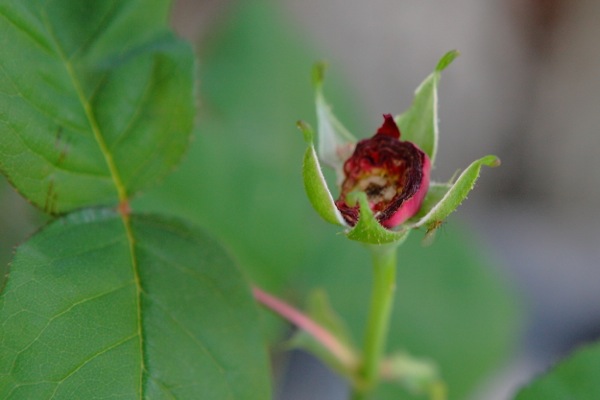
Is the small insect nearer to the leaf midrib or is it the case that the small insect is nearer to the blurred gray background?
the leaf midrib

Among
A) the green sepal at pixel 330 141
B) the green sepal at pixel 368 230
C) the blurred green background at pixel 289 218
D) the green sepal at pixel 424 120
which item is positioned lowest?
the green sepal at pixel 368 230

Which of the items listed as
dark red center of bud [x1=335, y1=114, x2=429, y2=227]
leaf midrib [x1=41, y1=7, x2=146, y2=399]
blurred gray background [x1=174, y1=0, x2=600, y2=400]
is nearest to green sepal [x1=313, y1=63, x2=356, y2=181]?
dark red center of bud [x1=335, y1=114, x2=429, y2=227]

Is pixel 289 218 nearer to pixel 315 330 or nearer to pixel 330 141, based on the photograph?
pixel 315 330

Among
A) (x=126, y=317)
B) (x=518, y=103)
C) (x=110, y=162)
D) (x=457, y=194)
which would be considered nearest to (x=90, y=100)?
(x=110, y=162)

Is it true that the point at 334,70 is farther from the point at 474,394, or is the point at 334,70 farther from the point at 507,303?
the point at 474,394

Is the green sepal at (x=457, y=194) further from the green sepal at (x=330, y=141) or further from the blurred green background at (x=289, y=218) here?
the blurred green background at (x=289, y=218)

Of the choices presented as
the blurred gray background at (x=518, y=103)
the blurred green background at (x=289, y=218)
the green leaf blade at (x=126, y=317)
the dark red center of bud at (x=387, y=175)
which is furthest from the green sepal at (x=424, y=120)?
the blurred gray background at (x=518, y=103)

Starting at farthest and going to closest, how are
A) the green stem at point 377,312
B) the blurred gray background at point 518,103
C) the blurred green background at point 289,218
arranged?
the blurred gray background at point 518,103 → the blurred green background at point 289,218 → the green stem at point 377,312
